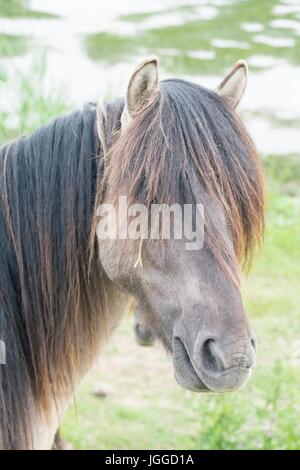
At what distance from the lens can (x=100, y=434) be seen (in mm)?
4172

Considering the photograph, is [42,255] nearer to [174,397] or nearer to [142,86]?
[142,86]

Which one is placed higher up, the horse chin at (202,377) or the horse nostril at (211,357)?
the horse nostril at (211,357)

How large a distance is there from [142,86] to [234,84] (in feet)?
1.18

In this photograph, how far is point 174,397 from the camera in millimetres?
4566

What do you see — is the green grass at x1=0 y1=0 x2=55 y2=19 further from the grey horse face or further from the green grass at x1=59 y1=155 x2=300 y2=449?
the grey horse face

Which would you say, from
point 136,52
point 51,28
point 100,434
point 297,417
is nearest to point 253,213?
point 297,417

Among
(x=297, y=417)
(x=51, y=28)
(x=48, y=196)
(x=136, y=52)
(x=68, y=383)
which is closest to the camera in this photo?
(x=48, y=196)

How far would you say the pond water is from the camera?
8.83 m

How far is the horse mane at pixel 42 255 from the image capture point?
245 centimetres

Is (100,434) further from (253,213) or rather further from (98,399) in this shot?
(253,213)

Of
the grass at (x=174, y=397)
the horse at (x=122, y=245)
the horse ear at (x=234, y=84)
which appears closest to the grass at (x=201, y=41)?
the grass at (x=174, y=397)

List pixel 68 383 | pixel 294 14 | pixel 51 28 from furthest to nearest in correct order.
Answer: pixel 294 14 < pixel 51 28 < pixel 68 383

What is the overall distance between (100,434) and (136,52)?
7.12 meters

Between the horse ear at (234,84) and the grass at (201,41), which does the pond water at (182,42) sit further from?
the horse ear at (234,84)
